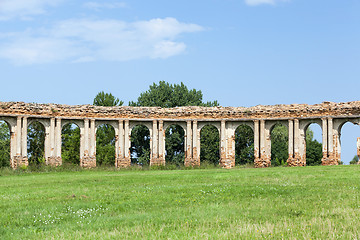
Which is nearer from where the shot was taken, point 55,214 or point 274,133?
point 55,214

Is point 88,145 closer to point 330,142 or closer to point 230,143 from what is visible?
point 230,143

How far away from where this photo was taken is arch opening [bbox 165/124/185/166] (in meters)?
52.3

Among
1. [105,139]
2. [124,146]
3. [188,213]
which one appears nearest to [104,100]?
[105,139]

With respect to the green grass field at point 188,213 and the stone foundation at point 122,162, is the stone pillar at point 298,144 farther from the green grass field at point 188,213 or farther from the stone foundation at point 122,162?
the green grass field at point 188,213

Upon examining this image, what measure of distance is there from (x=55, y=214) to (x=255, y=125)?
93.2ft

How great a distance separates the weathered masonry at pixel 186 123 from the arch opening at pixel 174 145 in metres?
11.5

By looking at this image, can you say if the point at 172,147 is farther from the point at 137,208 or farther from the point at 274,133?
the point at 137,208

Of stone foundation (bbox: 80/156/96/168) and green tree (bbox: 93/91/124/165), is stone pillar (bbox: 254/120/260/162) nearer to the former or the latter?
stone foundation (bbox: 80/156/96/168)

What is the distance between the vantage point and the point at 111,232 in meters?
9.91

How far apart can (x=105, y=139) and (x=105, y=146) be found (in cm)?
202

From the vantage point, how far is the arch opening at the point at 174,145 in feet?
172

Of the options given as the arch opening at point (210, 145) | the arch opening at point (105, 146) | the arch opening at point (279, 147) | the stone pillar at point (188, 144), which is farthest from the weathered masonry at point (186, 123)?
the arch opening at point (105, 146)

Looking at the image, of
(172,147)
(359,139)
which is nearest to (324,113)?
(359,139)

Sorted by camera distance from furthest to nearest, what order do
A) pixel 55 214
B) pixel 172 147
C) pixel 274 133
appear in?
pixel 274 133 → pixel 172 147 → pixel 55 214
